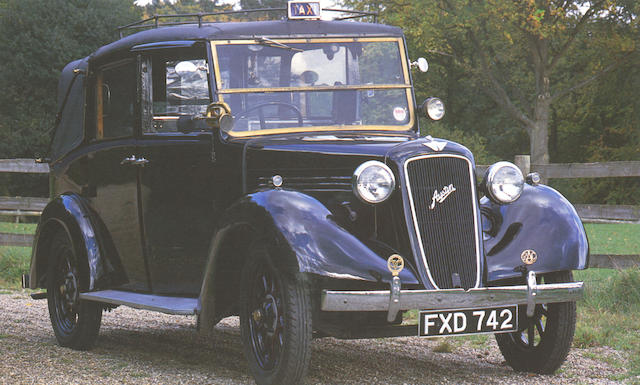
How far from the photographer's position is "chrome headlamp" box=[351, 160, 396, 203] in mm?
5270

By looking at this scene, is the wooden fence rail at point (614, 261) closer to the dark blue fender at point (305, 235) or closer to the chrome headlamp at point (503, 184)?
the chrome headlamp at point (503, 184)

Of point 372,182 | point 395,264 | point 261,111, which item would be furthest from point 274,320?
point 261,111

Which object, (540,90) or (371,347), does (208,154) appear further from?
(540,90)

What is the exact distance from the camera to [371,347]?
707 centimetres

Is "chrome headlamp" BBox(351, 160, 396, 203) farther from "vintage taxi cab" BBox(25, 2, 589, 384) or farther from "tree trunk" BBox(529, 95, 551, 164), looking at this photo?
"tree trunk" BBox(529, 95, 551, 164)

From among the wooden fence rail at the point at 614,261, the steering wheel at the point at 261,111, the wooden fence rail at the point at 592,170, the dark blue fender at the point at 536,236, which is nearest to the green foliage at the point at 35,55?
the wooden fence rail at the point at 592,170

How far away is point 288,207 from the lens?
5164 millimetres

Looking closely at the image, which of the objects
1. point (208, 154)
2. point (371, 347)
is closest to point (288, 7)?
point (208, 154)

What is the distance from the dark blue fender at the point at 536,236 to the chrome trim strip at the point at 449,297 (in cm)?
21

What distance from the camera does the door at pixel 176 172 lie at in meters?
6.32

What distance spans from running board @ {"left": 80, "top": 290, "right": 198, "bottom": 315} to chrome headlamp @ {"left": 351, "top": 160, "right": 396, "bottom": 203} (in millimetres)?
1346

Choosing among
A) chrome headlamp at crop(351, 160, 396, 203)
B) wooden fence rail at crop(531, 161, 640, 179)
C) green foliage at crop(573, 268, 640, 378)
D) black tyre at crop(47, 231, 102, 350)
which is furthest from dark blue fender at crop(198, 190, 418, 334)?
wooden fence rail at crop(531, 161, 640, 179)

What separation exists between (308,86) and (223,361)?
6.58 feet

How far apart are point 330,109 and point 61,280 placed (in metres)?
2.79
